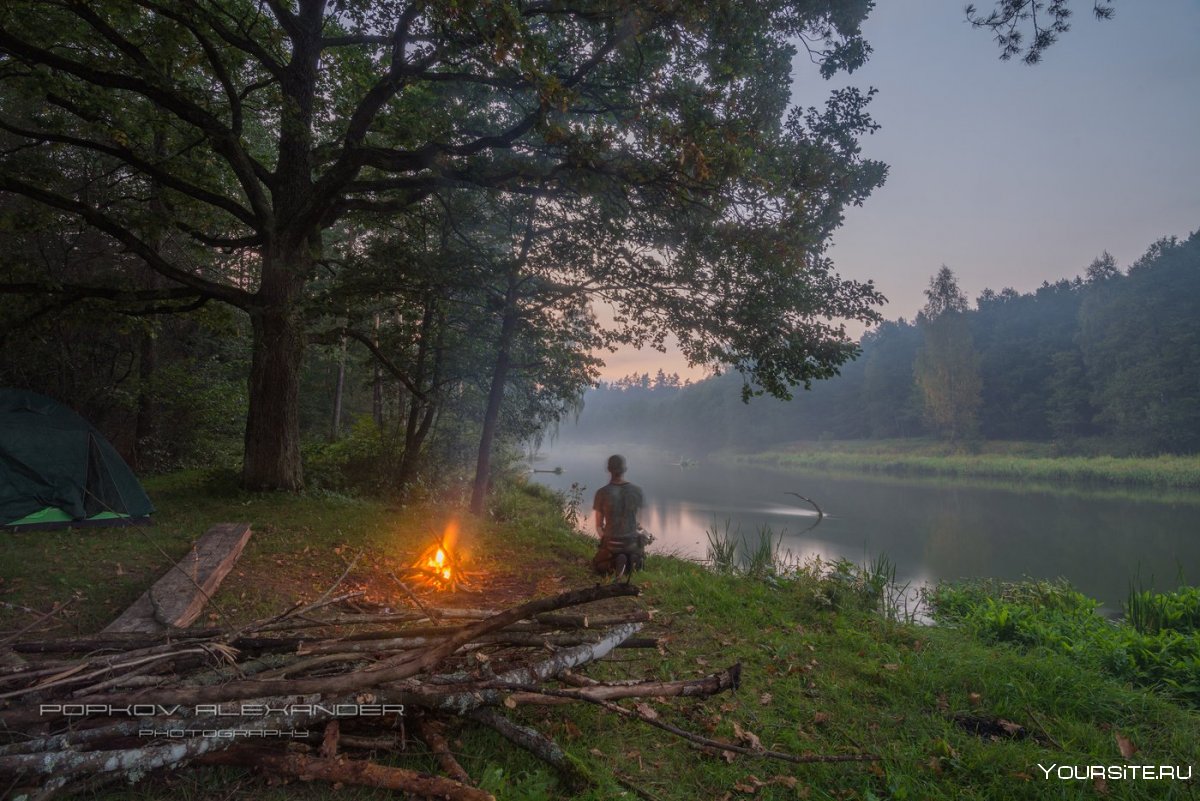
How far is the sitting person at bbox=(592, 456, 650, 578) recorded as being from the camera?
689 cm

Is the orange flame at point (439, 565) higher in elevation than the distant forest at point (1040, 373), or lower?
lower

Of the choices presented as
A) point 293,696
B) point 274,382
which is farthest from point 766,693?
point 274,382

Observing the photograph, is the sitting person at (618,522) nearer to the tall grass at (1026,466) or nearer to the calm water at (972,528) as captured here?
the calm water at (972,528)

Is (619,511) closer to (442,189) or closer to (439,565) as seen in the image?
(439,565)

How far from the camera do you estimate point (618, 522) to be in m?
6.96

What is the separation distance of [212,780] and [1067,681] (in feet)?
18.8

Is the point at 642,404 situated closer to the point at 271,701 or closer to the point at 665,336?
the point at 665,336

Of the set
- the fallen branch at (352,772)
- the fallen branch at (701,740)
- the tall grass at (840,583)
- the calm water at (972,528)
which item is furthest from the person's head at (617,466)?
the calm water at (972,528)

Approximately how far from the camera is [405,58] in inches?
350

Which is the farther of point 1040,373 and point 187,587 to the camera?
point 1040,373

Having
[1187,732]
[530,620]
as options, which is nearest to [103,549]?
[530,620]

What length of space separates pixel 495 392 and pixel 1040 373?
6223cm

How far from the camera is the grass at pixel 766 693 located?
3.07 meters

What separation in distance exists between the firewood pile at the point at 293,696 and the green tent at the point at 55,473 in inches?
228
